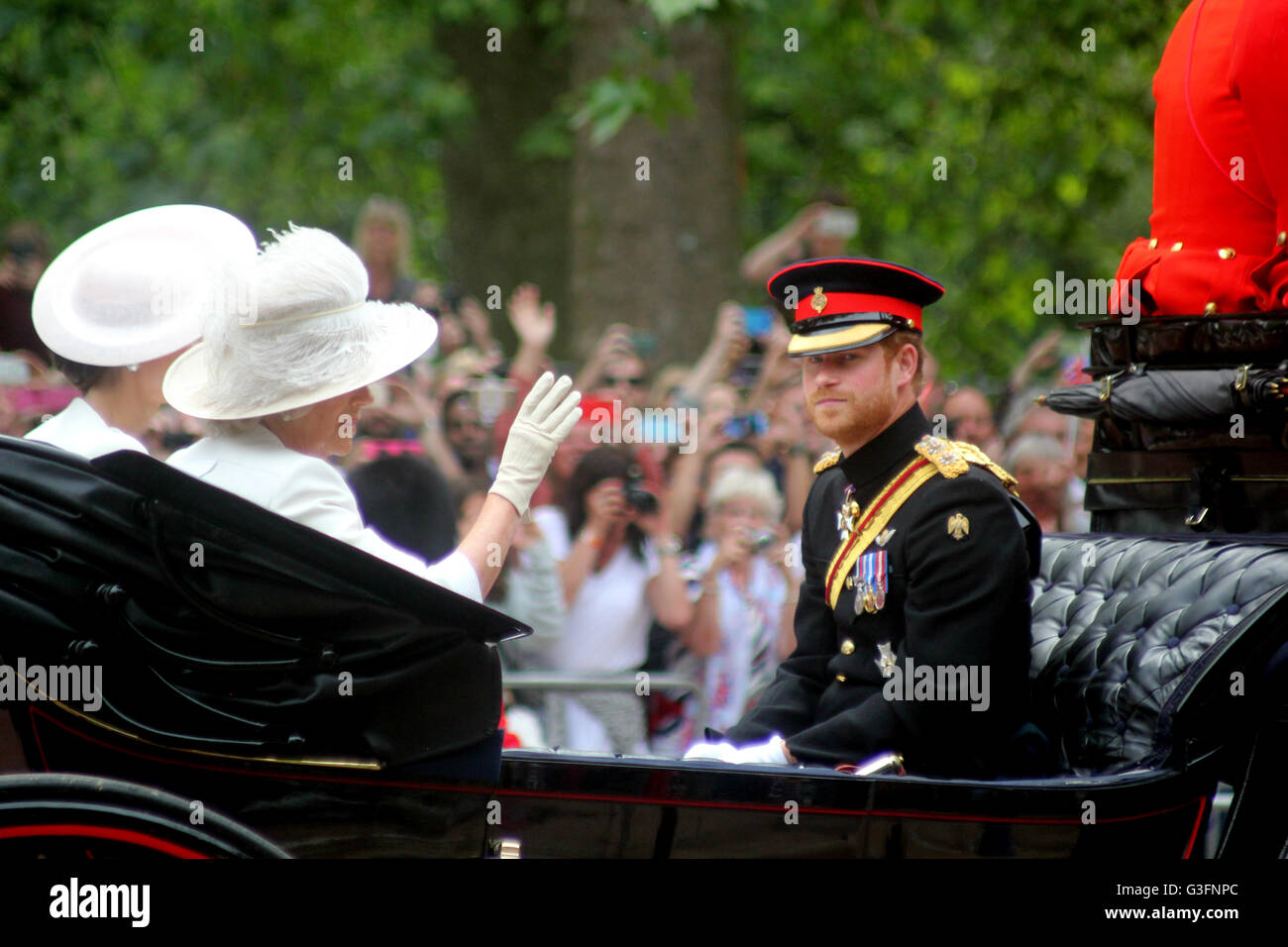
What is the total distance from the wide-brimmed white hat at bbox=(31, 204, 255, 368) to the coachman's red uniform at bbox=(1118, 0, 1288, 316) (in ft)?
6.64

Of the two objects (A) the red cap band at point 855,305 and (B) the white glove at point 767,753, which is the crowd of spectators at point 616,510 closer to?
(A) the red cap band at point 855,305

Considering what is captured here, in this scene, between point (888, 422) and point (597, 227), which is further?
point (597, 227)

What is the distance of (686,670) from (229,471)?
2.95 meters

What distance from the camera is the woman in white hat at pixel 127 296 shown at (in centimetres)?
285

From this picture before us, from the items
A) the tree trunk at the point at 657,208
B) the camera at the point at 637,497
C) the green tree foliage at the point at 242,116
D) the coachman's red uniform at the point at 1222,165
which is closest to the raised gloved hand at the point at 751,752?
the coachman's red uniform at the point at 1222,165

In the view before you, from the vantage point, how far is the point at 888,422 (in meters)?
3.46

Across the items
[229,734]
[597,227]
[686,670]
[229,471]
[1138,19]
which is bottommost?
[686,670]

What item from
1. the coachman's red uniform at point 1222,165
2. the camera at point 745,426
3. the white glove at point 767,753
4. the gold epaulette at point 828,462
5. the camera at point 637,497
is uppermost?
the coachman's red uniform at point 1222,165

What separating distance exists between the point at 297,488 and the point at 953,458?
1.41 metres

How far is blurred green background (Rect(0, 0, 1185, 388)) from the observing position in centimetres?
845

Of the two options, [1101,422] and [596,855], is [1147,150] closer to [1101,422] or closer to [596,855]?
[1101,422]

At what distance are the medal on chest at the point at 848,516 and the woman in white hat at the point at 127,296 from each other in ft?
4.65
